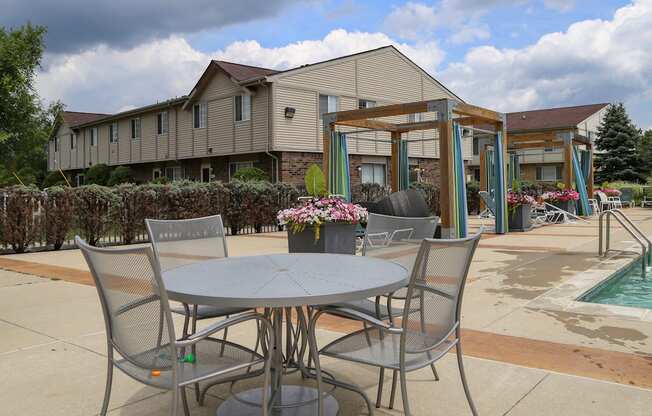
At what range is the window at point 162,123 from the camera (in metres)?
25.5

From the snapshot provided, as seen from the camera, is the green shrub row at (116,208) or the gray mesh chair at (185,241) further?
the green shrub row at (116,208)

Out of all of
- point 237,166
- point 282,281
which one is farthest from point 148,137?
point 282,281

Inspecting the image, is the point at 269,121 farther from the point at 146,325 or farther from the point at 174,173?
the point at 146,325

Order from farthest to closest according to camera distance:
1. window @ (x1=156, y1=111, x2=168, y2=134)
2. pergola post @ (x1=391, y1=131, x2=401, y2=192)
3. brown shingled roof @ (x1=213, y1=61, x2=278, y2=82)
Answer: window @ (x1=156, y1=111, x2=168, y2=134), brown shingled roof @ (x1=213, y1=61, x2=278, y2=82), pergola post @ (x1=391, y1=131, x2=401, y2=192)

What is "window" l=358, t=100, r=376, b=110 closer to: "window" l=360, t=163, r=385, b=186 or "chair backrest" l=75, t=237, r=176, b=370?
"window" l=360, t=163, r=385, b=186

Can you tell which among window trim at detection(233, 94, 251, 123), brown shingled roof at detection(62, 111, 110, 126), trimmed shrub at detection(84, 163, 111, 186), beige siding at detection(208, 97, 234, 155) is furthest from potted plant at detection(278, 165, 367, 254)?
brown shingled roof at detection(62, 111, 110, 126)

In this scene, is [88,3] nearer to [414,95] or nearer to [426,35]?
[426,35]

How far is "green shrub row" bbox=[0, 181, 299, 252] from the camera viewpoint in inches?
410

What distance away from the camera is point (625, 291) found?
23.6 feet

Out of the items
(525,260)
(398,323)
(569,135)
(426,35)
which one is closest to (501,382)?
(398,323)

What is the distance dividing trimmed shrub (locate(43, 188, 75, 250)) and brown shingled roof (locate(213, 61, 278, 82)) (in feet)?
37.4

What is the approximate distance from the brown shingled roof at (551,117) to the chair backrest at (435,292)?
38641 mm

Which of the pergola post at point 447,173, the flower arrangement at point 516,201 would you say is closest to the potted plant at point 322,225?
the pergola post at point 447,173

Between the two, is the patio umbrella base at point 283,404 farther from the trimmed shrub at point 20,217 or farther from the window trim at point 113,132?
the window trim at point 113,132
